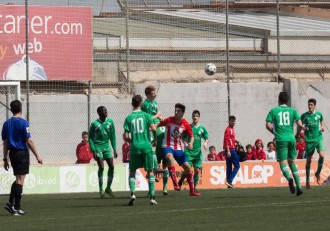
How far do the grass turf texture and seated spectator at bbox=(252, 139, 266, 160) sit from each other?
36.5ft

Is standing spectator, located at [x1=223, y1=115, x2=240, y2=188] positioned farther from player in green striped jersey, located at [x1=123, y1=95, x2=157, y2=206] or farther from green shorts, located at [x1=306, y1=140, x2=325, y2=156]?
player in green striped jersey, located at [x1=123, y1=95, x2=157, y2=206]

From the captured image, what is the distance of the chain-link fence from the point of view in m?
33.5

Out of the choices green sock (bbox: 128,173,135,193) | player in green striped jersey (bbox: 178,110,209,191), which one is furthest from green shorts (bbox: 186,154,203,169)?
green sock (bbox: 128,173,135,193)

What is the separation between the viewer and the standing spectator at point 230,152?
3116cm

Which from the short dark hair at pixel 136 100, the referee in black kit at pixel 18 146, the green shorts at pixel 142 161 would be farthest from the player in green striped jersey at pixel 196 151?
the referee in black kit at pixel 18 146

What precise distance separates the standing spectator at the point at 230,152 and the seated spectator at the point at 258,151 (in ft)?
9.10

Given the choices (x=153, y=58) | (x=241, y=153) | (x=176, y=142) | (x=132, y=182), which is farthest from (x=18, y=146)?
(x=153, y=58)

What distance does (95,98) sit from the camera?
112 feet

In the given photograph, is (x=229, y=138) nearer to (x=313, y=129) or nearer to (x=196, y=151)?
(x=196, y=151)

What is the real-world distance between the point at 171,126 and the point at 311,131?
4.72 m

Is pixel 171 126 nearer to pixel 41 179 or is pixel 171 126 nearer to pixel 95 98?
pixel 41 179

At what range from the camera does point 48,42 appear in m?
34.7

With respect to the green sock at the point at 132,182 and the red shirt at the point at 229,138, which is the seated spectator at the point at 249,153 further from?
the green sock at the point at 132,182

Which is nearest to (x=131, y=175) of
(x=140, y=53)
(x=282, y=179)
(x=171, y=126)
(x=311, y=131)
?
(x=171, y=126)
